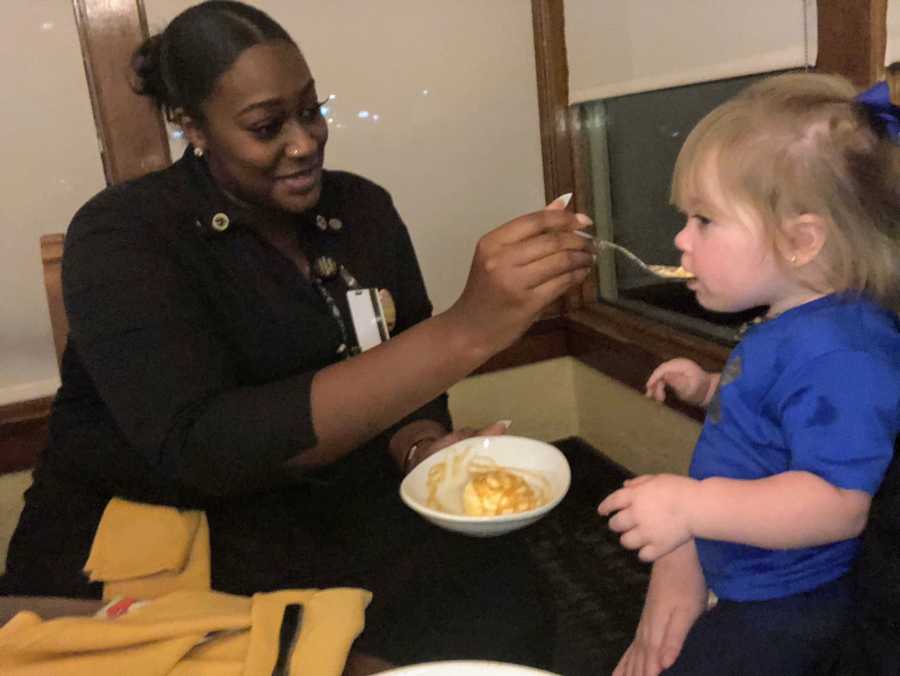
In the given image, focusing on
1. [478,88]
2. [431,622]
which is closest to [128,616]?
[431,622]

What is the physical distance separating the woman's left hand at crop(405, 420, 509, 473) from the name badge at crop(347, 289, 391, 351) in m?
0.17

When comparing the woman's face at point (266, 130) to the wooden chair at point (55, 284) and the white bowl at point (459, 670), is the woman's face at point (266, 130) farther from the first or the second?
the white bowl at point (459, 670)

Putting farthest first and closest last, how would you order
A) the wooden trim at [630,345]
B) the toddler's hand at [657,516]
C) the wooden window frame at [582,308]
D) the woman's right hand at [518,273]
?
the wooden window frame at [582,308], the wooden trim at [630,345], the woman's right hand at [518,273], the toddler's hand at [657,516]

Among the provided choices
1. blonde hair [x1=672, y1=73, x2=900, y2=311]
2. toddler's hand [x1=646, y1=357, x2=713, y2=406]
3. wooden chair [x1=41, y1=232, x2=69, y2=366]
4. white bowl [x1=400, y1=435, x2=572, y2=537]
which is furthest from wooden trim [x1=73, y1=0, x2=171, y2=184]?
blonde hair [x1=672, y1=73, x2=900, y2=311]

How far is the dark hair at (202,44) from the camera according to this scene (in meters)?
1.06

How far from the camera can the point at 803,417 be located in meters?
0.73

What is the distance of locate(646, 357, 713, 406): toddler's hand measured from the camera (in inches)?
39.6

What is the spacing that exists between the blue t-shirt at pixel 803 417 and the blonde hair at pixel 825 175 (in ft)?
0.13

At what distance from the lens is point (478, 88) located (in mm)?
2051

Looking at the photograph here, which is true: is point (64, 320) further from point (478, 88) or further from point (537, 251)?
point (478, 88)

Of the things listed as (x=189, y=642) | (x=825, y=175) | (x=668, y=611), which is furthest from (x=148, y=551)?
(x=825, y=175)

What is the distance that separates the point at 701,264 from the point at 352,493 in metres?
0.60

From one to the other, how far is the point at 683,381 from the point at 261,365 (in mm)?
551

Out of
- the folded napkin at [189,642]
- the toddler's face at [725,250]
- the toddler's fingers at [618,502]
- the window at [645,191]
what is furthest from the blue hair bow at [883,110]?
the window at [645,191]
